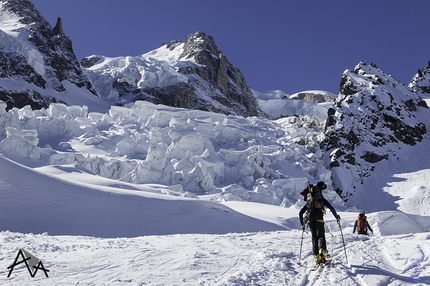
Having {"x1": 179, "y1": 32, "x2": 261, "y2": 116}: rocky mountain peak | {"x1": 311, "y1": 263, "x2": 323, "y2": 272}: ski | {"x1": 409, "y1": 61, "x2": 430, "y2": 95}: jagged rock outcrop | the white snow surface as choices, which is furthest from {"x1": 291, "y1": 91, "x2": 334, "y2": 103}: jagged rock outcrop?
{"x1": 311, "y1": 263, "x2": 323, "y2": 272}: ski

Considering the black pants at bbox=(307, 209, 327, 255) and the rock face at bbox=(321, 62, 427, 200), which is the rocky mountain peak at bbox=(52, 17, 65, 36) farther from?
the black pants at bbox=(307, 209, 327, 255)

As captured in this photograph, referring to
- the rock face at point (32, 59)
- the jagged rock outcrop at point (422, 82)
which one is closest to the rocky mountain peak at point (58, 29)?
the rock face at point (32, 59)

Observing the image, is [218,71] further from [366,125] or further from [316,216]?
[316,216]

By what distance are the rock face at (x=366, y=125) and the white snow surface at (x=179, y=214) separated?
2.67m

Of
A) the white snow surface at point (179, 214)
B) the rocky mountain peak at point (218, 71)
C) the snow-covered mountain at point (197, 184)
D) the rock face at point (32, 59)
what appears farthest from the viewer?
the rocky mountain peak at point (218, 71)

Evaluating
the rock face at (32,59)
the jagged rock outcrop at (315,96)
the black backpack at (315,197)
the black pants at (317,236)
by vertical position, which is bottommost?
the black pants at (317,236)

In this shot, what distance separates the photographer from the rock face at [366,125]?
4803 cm

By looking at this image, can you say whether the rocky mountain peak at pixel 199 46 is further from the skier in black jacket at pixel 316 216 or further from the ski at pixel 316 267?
the ski at pixel 316 267

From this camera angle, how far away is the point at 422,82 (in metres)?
86.2

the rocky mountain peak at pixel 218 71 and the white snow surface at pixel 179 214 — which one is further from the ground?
the rocky mountain peak at pixel 218 71

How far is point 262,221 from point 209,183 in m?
11.8

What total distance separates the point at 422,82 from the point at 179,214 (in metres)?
85.1

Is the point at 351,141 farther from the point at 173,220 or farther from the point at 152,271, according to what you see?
the point at 152,271

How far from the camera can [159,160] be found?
2872 cm
